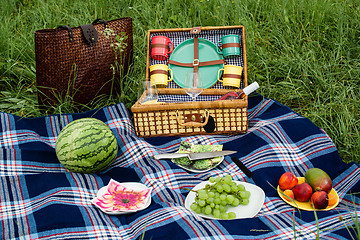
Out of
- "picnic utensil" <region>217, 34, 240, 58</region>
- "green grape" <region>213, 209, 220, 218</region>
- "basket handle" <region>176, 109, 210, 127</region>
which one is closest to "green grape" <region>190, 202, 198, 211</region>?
"green grape" <region>213, 209, 220, 218</region>

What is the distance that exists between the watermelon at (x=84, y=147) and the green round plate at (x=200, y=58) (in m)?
1.25

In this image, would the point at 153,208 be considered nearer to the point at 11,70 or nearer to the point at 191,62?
the point at 191,62

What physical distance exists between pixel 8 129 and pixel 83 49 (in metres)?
0.94

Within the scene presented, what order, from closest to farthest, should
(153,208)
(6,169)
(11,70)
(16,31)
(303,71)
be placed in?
(153,208) → (6,169) → (303,71) → (11,70) → (16,31)

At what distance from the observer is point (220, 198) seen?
1909 millimetres

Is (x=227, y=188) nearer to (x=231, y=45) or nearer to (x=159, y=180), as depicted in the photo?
(x=159, y=180)

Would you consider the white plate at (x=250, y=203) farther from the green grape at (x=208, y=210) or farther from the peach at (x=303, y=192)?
the peach at (x=303, y=192)

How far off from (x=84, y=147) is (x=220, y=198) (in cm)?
90

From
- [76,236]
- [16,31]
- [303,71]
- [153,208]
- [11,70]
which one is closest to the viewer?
[76,236]

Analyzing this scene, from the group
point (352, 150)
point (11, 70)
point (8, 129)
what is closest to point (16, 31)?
point (11, 70)

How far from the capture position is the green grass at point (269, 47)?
3.12 m

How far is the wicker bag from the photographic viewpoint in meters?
3.01

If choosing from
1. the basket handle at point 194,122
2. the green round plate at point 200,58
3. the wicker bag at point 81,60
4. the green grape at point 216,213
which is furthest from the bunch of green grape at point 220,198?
the wicker bag at point 81,60

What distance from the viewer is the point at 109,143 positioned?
7.63 feet
